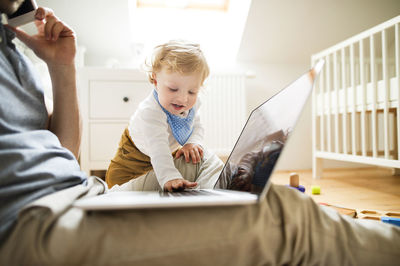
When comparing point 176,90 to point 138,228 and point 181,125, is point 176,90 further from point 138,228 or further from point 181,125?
point 138,228

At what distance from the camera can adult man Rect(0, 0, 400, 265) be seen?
12.7 inches

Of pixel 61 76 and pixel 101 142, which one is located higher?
pixel 61 76

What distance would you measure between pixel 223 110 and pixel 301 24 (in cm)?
87

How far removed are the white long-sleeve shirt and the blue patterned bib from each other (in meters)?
0.02

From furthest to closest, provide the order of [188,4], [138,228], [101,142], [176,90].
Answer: [188,4] → [101,142] → [176,90] → [138,228]

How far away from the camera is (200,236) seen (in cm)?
34

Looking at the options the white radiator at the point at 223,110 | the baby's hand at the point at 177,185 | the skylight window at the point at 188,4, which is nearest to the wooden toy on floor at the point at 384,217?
the baby's hand at the point at 177,185

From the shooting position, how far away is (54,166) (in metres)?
0.41

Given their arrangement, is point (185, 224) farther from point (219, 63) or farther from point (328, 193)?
point (219, 63)

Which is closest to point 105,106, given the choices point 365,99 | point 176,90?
point 176,90

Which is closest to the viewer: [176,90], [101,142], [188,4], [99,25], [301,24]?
[176,90]

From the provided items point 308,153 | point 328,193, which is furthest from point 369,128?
point 328,193

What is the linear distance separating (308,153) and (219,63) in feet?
3.58

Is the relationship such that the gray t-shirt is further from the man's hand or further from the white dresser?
the white dresser
